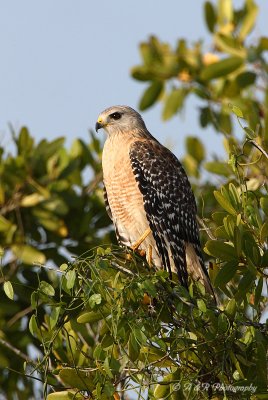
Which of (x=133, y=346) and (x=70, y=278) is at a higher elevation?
(x=70, y=278)

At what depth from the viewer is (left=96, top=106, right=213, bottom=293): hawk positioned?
25.6ft

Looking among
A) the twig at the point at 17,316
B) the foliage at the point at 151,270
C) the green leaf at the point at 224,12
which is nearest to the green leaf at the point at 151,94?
the foliage at the point at 151,270

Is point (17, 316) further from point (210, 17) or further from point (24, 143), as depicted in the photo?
point (210, 17)

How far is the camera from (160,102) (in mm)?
8164

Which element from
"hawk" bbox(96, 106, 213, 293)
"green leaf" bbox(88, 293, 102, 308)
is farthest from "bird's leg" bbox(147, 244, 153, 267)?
"green leaf" bbox(88, 293, 102, 308)

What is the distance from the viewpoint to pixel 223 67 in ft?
24.2

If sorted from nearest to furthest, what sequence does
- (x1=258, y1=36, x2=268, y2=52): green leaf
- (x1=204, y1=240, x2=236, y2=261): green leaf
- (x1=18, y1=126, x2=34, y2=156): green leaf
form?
(x1=204, y1=240, x2=236, y2=261): green leaf, (x1=258, y1=36, x2=268, y2=52): green leaf, (x1=18, y1=126, x2=34, y2=156): green leaf

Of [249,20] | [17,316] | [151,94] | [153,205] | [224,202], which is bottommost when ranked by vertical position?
[17,316]

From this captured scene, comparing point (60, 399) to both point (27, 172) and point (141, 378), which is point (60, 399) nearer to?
point (141, 378)

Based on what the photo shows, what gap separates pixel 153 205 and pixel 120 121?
139 centimetres

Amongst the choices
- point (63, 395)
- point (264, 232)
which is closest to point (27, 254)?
point (63, 395)

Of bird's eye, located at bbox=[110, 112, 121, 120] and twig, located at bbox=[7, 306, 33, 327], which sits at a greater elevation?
bird's eye, located at bbox=[110, 112, 121, 120]

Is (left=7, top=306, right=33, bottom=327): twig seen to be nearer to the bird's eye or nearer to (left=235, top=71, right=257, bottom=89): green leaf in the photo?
the bird's eye

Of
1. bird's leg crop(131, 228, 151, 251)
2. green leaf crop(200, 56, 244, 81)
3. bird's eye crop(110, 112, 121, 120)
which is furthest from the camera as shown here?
bird's eye crop(110, 112, 121, 120)
